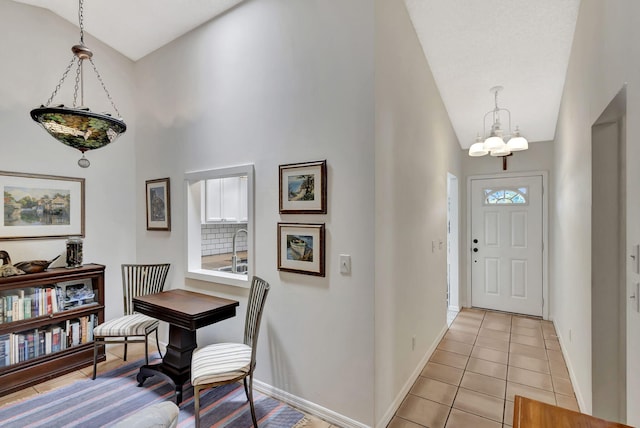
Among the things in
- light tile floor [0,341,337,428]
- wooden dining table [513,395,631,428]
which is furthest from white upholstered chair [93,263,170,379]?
wooden dining table [513,395,631,428]

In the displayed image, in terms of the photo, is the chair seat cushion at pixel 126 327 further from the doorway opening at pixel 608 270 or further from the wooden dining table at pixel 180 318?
the doorway opening at pixel 608 270

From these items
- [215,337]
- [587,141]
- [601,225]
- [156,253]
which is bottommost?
[215,337]

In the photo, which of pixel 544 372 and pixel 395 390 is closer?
pixel 395 390

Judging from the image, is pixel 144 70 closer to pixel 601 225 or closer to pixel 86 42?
pixel 86 42

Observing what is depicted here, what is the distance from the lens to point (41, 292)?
9.17 feet

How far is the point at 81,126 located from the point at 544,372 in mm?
4215

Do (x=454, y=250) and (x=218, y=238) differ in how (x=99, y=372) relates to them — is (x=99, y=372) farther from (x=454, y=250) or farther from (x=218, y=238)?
(x=454, y=250)

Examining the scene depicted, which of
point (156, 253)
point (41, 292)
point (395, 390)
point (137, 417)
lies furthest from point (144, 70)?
point (395, 390)

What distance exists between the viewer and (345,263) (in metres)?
2.08

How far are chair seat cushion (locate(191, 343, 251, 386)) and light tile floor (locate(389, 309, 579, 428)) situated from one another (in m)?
1.13

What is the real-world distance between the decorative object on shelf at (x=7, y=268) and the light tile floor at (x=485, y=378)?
3.30m

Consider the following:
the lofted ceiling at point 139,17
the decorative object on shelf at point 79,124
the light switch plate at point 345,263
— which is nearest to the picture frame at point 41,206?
the decorative object on shelf at point 79,124

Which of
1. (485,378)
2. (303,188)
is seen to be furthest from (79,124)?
(485,378)

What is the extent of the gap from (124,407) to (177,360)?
46 cm
